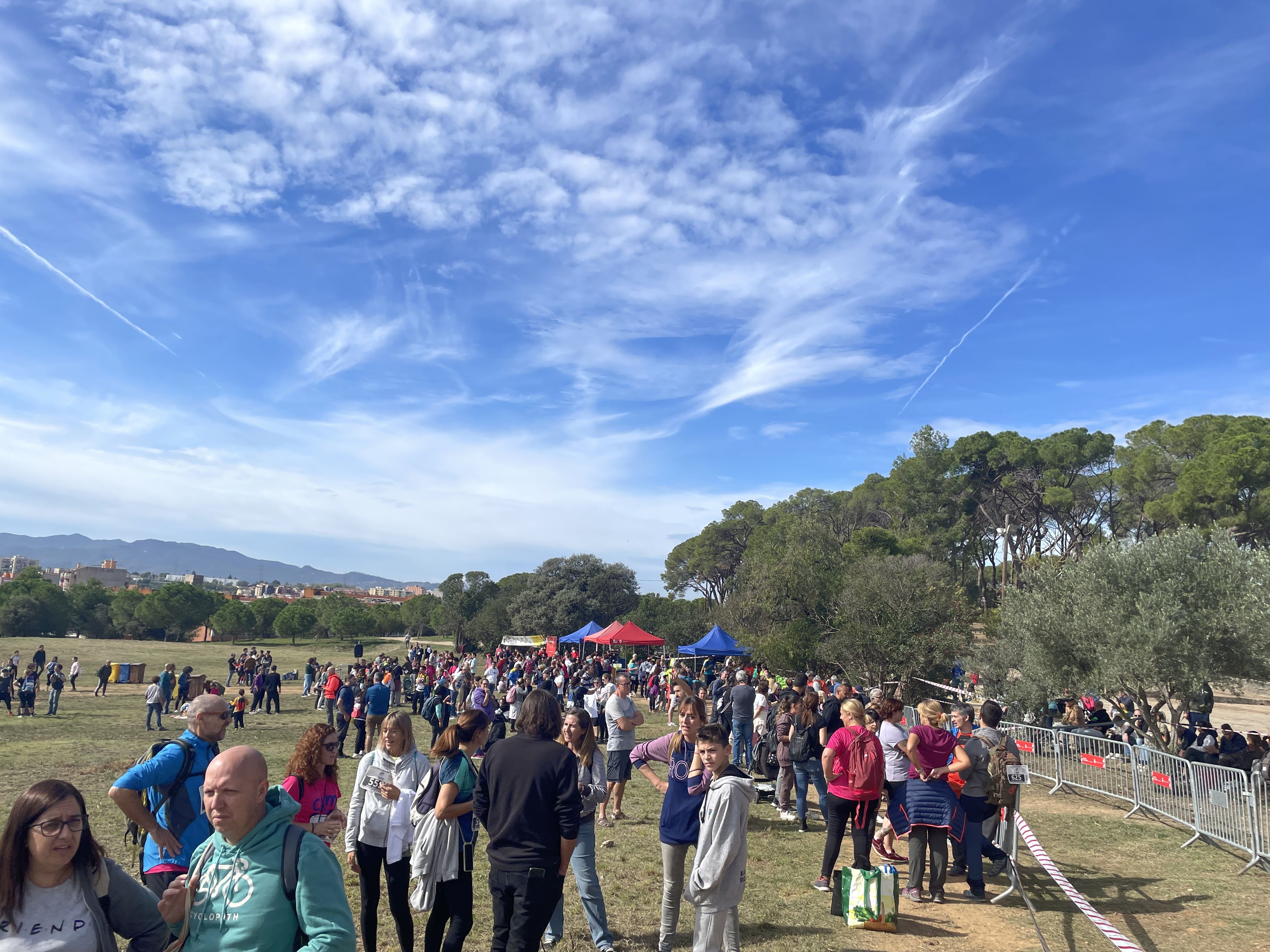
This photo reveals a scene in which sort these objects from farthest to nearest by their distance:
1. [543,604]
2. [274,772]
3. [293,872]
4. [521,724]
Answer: [543,604] < [274,772] < [521,724] < [293,872]

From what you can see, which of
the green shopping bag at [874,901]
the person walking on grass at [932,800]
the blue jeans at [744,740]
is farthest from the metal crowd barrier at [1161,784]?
the blue jeans at [744,740]

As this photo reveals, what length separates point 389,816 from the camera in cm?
449

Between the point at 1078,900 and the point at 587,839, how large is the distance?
3.91 meters

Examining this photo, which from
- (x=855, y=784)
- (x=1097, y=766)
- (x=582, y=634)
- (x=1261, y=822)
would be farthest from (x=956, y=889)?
(x=582, y=634)

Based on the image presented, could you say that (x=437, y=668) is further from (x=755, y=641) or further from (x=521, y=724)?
(x=521, y=724)

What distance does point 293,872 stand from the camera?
2168 millimetres

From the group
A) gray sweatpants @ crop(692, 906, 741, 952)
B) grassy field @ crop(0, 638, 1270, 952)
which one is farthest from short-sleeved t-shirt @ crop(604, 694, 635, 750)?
gray sweatpants @ crop(692, 906, 741, 952)

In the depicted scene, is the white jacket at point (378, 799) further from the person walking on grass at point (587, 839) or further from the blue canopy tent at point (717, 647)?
the blue canopy tent at point (717, 647)

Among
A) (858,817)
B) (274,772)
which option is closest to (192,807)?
(858,817)

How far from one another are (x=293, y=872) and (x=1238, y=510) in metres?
41.7

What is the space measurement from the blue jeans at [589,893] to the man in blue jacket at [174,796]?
234cm

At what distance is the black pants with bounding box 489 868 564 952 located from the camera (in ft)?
12.0

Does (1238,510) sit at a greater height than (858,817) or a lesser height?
greater

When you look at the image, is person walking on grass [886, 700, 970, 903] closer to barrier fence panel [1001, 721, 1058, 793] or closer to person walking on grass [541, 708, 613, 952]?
person walking on grass [541, 708, 613, 952]
